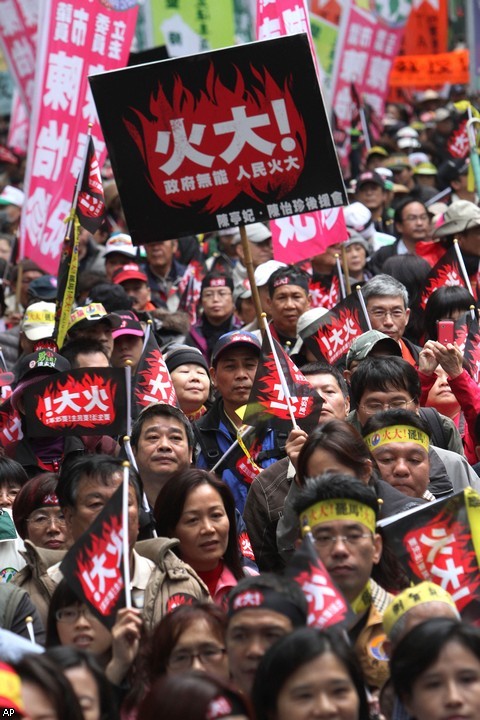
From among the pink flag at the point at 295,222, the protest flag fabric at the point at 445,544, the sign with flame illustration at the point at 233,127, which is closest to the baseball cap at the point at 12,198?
the pink flag at the point at 295,222

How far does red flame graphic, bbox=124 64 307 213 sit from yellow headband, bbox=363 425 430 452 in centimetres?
194

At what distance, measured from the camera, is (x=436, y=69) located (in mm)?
22812

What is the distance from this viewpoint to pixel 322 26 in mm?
20266

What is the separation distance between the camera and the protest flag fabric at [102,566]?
5.44 meters

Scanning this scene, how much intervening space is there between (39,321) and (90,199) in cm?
88

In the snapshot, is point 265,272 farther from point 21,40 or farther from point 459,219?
point 21,40

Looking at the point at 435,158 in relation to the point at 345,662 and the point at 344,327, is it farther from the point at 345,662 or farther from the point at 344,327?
the point at 345,662

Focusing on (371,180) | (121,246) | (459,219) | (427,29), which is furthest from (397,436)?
(427,29)

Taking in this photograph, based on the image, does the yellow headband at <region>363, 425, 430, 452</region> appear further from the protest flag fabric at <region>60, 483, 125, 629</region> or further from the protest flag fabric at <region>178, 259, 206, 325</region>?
the protest flag fabric at <region>178, 259, 206, 325</region>

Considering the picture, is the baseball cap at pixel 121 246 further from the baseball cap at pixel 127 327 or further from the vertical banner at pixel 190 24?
the vertical banner at pixel 190 24

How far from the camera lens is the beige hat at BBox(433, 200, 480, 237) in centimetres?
1048

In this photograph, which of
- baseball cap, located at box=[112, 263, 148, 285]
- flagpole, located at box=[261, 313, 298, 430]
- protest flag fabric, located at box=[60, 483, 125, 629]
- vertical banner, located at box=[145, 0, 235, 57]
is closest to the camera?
protest flag fabric, located at box=[60, 483, 125, 629]

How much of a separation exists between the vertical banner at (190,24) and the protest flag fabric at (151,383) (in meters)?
10.1

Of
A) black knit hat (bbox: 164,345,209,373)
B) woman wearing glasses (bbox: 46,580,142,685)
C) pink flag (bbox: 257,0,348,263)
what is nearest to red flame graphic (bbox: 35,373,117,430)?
black knit hat (bbox: 164,345,209,373)
